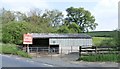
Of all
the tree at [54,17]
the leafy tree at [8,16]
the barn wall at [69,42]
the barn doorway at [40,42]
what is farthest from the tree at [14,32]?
the tree at [54,17]

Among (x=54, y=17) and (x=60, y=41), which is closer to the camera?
(x=60, y=41)

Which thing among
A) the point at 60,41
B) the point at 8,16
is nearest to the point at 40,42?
the point at 60,41

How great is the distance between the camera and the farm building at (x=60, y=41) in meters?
43.6

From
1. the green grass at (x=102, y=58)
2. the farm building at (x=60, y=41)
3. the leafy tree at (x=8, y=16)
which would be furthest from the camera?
the leafy tree at (x=8, y=16)

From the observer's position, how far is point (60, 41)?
4391 centimetres

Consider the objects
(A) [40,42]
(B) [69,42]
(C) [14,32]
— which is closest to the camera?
(B) [69,42]

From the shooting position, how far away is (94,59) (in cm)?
1969

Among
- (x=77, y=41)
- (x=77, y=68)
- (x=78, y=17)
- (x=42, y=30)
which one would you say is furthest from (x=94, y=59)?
(x=78, y=17)

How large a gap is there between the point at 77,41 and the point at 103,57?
25458 millimetres

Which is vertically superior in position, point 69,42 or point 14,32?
point 14,32

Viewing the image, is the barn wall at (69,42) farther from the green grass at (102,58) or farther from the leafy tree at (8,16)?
the green grass at (102,58)

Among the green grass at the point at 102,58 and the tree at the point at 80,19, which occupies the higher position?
the tree at the point at 80,19

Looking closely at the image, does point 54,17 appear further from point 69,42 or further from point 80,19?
point 69,42

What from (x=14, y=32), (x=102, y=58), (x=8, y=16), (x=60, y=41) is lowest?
(x=102, y=58)
